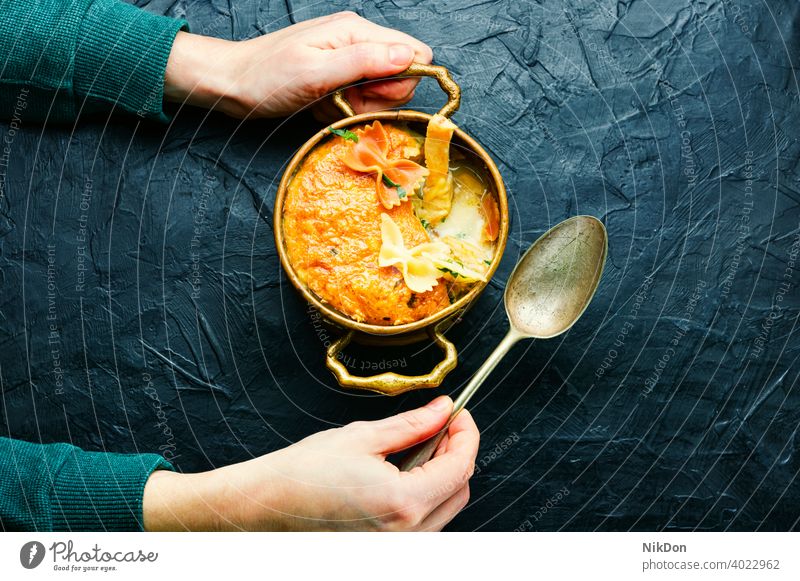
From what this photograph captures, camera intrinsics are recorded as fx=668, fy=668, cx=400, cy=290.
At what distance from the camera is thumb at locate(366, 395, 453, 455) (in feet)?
3.54

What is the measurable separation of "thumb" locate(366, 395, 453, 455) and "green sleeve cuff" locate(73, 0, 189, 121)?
0.74 meters

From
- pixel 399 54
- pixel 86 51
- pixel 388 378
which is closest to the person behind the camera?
pixel 388 378

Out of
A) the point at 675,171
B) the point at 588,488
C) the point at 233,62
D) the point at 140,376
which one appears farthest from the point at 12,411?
the point at 675,171

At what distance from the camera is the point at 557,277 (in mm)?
1224

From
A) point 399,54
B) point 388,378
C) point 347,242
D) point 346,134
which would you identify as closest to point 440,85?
point 399,54

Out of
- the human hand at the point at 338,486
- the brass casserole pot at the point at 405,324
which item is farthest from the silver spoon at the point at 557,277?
the human hand at the point at 338,486

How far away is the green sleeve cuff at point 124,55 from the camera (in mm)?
1276

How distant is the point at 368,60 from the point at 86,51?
0.56m

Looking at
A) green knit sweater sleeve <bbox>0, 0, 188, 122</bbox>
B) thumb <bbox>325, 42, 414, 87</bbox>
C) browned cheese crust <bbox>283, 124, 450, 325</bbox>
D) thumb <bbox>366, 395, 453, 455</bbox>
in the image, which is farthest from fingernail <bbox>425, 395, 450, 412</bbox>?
green knit sweater sleeve <bbox>0, 0, 188, 122</bbox>

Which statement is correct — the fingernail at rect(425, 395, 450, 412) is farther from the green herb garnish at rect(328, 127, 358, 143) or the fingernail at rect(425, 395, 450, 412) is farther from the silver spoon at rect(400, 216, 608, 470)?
the green herb garnish at rect(328, 127, 358, 143)

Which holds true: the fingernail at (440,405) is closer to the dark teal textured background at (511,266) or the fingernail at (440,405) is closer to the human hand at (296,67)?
the dark teal textured background at (511,266)

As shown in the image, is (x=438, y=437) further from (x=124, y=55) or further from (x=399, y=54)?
(x=124, y=55)

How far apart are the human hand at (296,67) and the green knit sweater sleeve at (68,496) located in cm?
72
